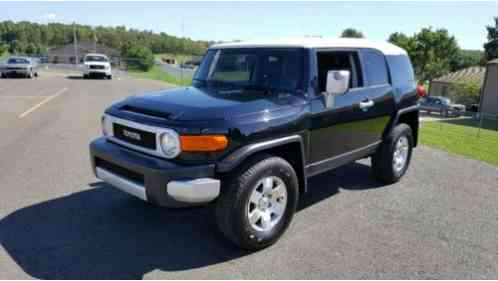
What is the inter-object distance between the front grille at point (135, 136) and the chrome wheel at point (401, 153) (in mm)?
3599

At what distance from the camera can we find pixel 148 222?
423cm

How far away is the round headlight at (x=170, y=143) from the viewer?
129 inches

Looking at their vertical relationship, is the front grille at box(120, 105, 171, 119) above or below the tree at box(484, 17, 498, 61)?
below

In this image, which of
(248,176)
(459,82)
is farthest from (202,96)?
(459,82)

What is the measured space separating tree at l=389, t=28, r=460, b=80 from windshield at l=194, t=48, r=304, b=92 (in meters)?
68.5

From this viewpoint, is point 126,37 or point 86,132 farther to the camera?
point 126,37

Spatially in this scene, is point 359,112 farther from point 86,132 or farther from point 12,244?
point 86,132

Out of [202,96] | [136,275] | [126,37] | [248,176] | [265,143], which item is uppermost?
[126,37]

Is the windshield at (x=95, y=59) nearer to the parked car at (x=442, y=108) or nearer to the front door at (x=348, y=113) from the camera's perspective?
the front door at (x=348, y=113)

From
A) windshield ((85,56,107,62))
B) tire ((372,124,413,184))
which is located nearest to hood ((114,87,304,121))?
tire ((372,124,413,184))

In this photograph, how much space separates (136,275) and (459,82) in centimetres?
5387

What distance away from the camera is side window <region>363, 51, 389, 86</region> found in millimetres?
4926

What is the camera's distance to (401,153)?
5.83m

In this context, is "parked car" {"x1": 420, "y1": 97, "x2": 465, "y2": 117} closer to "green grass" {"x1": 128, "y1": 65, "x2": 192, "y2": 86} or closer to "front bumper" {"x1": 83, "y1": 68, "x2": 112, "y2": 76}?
"green grass" {"x1": 128, "y1": 65, "x2": 192, "y2": 86}
